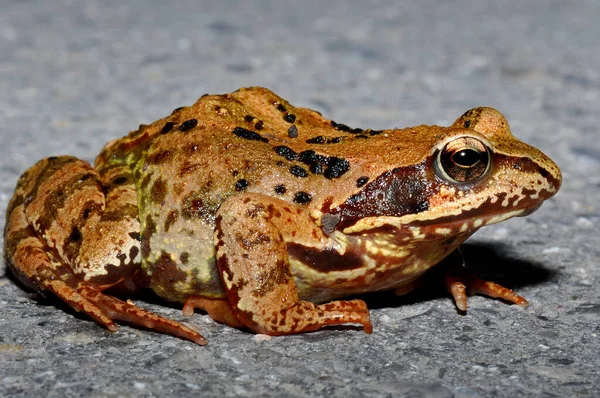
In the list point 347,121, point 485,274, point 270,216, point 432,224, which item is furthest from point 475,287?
point 347,121

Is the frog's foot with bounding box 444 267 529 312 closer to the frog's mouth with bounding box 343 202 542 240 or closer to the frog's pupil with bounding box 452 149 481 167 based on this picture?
the frog's mouth with bounding box 343 202 542 240

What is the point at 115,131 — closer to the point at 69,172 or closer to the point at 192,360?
the point at 69,172

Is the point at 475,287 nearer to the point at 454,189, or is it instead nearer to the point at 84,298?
the point at 454,189

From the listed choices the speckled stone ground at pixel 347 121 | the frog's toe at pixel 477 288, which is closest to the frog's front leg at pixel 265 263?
the speckled stone ground at pixel 347 121

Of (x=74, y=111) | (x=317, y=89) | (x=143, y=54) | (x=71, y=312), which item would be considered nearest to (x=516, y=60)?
(x=317, y=89)

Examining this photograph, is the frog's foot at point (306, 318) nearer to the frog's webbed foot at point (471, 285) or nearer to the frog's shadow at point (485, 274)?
the frog's shadow at point (485, 274)

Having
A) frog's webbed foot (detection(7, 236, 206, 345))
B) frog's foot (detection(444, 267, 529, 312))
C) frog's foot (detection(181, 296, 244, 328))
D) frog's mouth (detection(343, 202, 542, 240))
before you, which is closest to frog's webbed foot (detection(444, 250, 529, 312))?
frog's foot (detection(444, 267, 529, 312))
